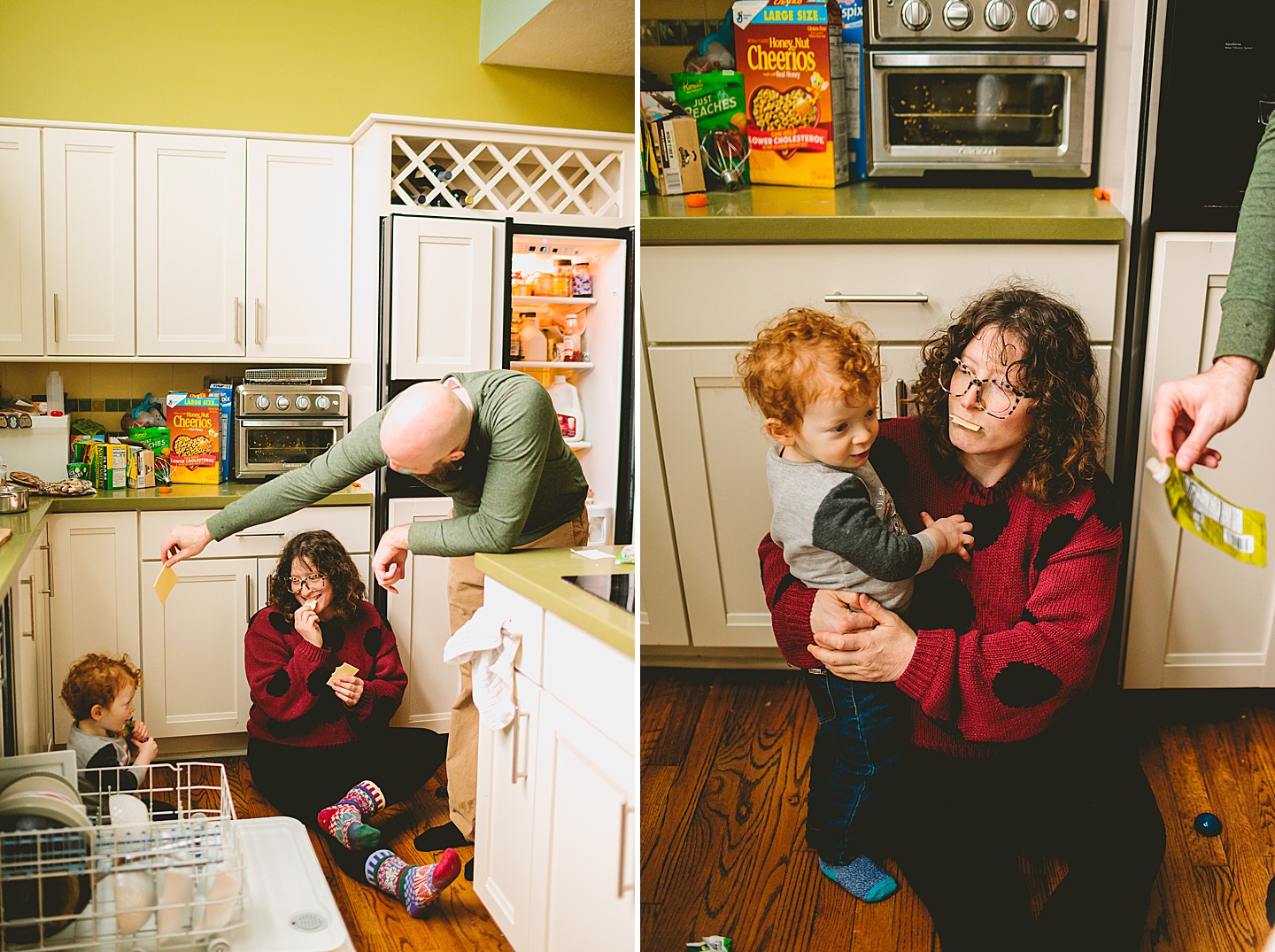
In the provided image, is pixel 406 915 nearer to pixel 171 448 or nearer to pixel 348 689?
pixel 348 689

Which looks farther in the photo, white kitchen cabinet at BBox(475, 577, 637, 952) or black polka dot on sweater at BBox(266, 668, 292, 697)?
black polka dot on sweater at BBox(266, 668, 292, 697)

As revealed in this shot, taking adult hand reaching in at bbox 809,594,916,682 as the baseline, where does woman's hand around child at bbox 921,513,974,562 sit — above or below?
above

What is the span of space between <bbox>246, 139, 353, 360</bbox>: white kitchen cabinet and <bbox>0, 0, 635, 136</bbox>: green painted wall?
2.6 inches

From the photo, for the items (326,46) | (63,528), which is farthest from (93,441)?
(326,46)

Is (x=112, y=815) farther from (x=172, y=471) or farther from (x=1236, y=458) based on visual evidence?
(x=1236, y=458)

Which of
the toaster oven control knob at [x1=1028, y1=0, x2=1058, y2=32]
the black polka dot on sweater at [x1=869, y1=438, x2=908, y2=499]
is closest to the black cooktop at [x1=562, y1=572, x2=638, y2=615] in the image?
the black polka dot on sweater at [x1=869, y1=438, x2=908, y2=499]

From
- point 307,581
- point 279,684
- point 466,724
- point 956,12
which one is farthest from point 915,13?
point 279,684

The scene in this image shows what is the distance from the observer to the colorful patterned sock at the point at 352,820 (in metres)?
1.42

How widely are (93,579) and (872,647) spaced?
4.14 ft

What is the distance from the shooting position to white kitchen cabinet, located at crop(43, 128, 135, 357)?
1.64 metres

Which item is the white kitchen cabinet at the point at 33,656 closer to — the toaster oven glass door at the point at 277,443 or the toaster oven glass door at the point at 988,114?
the toaster oven glass door at the point at 277,443

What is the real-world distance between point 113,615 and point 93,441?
0.29m

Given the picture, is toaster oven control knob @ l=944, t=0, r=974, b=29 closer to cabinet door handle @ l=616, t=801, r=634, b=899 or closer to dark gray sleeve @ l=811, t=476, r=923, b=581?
dark gray sleeve @ l=811, t=476, r=923, b=581

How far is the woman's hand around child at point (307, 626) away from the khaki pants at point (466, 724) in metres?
0.30
